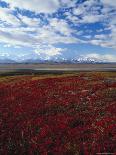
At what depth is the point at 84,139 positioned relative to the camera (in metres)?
14.0

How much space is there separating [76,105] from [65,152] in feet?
33.1

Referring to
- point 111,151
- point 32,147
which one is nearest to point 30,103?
point 32,147

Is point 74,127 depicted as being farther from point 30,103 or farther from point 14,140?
point 30,103

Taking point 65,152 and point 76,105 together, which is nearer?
point 65,152

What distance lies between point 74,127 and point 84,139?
2.52m

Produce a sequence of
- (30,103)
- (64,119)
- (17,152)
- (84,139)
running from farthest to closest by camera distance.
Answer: (30,103) < (64,119) < (84,139) < (17,152)

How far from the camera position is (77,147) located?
1285 centimetres

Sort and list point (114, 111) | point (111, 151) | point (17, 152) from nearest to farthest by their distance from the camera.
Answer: point (111, 151) → point (17, 152) → point (114, 111)

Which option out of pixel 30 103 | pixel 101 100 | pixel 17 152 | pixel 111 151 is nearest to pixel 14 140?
pixel 17 152

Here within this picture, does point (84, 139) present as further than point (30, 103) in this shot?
No

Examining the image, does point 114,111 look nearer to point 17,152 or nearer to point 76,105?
point 76,105

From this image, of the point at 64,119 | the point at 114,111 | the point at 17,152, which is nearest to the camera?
the point at 17,152

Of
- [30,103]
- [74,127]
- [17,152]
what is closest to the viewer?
[17,152]

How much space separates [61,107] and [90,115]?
370 cm
